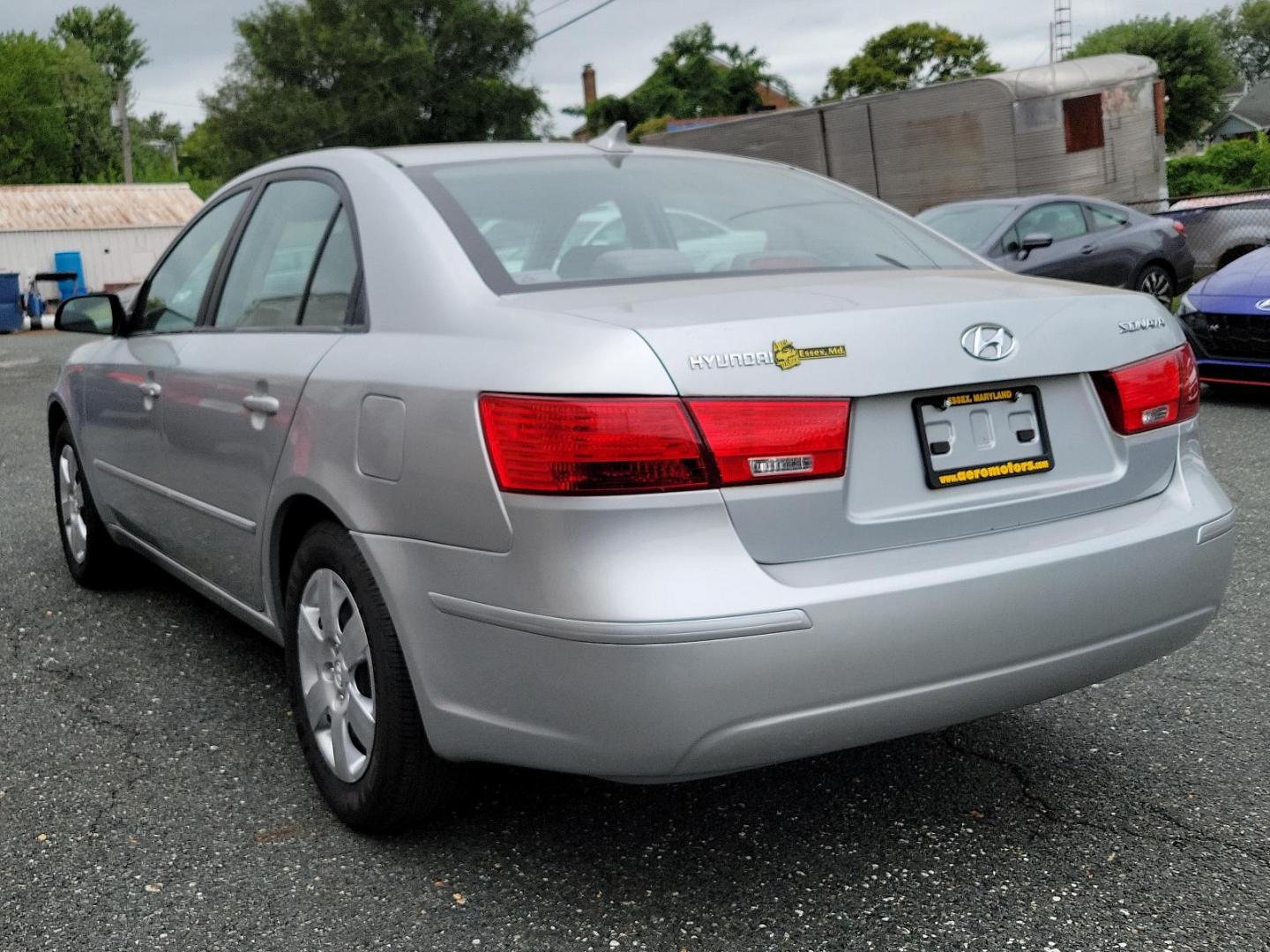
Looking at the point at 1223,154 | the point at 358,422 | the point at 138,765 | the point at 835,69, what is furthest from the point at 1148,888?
the point at 835,69

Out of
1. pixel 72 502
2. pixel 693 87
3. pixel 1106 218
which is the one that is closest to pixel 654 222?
pixel 72 502

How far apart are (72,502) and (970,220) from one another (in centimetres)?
975

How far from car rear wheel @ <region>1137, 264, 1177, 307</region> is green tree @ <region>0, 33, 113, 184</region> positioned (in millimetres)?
78178

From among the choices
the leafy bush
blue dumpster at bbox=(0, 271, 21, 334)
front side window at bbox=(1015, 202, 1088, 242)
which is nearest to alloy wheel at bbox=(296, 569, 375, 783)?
front side window at bbox=(1015, 202, 1088, 242)

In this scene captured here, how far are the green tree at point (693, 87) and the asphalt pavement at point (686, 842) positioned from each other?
6926cm

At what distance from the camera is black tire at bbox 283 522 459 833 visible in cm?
281

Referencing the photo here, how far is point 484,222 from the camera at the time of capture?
304 cm

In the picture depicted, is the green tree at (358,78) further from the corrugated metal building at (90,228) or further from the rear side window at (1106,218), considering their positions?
Answer: the rear side window at (1106,218)

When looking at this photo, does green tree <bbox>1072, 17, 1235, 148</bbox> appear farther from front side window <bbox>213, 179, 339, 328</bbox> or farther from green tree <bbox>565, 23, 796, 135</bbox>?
front side window <bbox>213, 179, 339, 328</bbox>

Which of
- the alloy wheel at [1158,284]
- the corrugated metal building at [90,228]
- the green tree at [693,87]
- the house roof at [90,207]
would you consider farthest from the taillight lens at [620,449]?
the green tree at [693,87]

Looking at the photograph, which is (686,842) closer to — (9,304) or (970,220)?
(970,220)

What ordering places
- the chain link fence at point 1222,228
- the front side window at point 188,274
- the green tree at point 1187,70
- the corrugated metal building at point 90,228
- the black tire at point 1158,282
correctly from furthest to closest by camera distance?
1. the green tree at point 1187,70
2. the corrugated metal building at point 90,228
3. the chain link fence at point 1222,228
4. the black tire at point 1158,282
5. the front side window at point 188,274

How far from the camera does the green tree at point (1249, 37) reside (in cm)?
11862

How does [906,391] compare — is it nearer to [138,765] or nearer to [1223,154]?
[138,765]
